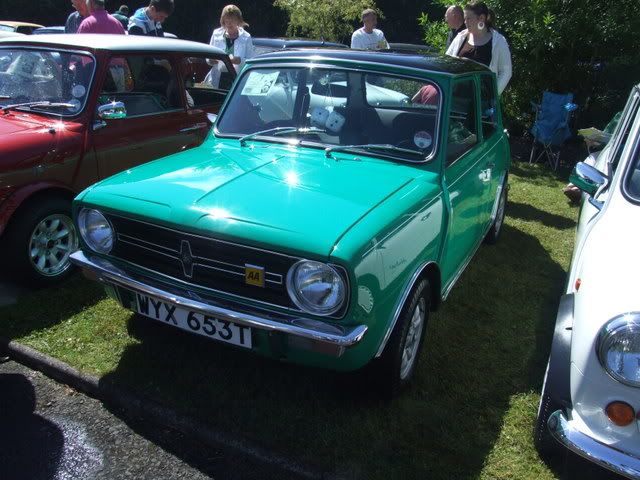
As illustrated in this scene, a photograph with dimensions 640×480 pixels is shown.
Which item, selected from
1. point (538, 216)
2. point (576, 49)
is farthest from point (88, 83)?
point (576, 49)

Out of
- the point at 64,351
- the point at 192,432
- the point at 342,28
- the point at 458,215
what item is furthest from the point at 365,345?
the point at 342,28

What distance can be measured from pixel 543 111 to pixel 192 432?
7.58 meters

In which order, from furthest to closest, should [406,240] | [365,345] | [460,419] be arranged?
[460,419]
[406,240]
[365,345]

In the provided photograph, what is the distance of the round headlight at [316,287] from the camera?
2547mm

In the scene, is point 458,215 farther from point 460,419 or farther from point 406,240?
point 460,419

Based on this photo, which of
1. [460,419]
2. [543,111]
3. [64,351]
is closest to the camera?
[460,419]

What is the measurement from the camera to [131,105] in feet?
16.0

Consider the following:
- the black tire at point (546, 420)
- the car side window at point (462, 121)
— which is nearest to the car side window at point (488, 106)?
the car side window at point (462, 121)

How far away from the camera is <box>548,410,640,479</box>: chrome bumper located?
2.21 m

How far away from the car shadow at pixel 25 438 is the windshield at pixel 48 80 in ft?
7.35

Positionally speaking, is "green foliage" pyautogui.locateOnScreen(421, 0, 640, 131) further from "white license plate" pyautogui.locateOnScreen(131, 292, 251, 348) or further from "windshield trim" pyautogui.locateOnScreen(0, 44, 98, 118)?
"white license plate" pyautogui.locateOnScreen(131, 292, 251, 348)

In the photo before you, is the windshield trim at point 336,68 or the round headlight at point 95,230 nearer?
the round headlight at point 95,230

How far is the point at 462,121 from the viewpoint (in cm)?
400

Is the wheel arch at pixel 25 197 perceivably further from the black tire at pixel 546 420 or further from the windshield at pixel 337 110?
the black tire at pixel 546 420
